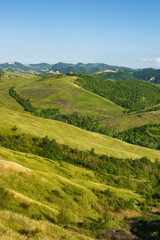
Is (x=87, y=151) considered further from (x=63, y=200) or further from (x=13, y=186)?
(x=13, y=186)

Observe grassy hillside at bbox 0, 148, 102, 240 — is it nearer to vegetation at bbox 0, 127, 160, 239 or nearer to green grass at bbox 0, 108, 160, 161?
vegetation at bbox 0, 127, 160, 239

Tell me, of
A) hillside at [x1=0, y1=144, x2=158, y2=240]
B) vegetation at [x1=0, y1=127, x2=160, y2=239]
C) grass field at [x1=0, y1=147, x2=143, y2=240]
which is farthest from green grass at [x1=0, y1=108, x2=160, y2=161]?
grass field at [x1=0, y1=147, x2=143, y2=240]

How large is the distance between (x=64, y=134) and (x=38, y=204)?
235 ft

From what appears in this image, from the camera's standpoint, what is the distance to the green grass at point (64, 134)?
93375 millimetres

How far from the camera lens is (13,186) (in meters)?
38.6

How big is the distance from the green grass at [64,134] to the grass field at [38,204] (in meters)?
37.6

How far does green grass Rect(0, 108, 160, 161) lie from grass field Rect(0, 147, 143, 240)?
3758 cm

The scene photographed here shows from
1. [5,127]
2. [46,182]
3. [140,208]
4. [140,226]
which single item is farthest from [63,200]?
[5,127]

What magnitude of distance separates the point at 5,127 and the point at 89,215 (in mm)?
53667

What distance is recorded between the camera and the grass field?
22.4 m

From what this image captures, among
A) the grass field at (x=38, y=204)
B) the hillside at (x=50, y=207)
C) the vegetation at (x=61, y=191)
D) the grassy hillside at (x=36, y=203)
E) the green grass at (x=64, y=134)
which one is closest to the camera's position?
the grassy hillside at (x=36, y=203)

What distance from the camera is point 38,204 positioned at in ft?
119

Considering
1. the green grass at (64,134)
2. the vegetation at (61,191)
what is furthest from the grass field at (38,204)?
the green grass at (64,134)

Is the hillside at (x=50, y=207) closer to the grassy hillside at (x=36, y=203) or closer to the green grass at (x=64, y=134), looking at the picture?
the grassy hillside at (x=36, y=203)
